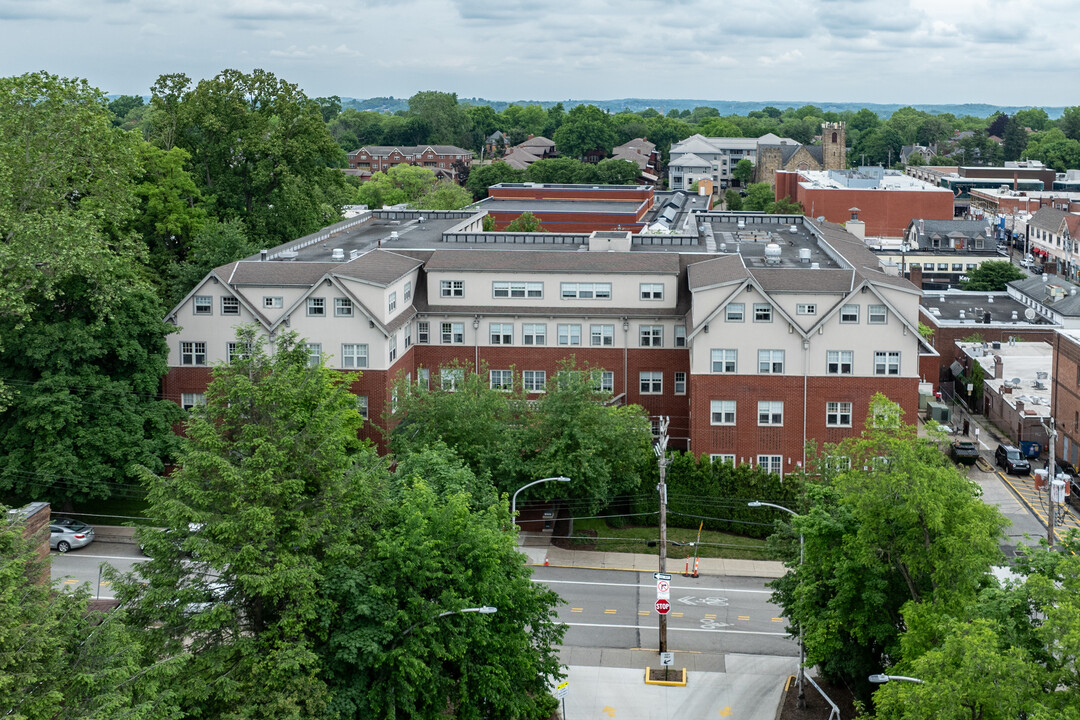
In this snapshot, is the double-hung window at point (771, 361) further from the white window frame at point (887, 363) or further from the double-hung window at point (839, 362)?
the white window frame at point (887, 363)

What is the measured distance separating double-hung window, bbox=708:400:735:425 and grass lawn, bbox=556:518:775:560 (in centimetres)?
618

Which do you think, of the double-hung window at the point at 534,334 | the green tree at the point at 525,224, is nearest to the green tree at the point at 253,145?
the double-hung window at the point at 534,334

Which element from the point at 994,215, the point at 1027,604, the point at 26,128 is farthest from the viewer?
the point at 994,215

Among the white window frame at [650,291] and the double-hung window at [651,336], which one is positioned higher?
the white window frame at [650,291]

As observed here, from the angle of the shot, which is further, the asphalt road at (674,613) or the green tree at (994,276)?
the green tree at (994,276)

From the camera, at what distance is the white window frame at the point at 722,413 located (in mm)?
62281

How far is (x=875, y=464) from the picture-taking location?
36.8m

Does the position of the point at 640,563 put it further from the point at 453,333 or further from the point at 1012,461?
the point at 1012,461

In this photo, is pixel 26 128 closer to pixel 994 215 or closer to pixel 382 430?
pixel 382 430

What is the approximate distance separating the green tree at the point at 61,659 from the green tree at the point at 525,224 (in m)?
98.7

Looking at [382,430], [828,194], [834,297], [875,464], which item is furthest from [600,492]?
[828,194]

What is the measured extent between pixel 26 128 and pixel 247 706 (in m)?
39.2

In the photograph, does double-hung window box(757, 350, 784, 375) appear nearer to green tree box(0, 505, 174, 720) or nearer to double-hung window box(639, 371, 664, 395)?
double-hung window box(639, 371, 664, 395)

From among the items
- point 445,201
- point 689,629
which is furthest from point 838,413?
point 445,201
